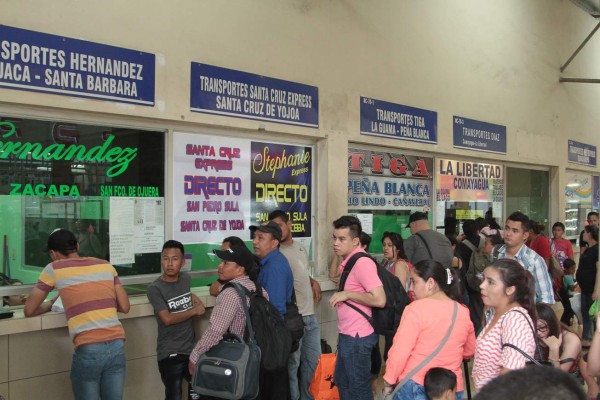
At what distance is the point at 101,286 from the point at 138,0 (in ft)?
7.77

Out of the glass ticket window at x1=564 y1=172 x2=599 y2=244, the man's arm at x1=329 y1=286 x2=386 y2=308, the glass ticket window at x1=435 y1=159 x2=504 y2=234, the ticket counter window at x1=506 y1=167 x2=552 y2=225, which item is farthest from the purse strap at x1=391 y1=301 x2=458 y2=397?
the glass ticket window at x1=564 y1=172 x2=599 y2=244

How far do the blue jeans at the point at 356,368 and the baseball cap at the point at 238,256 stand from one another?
843 millimetres

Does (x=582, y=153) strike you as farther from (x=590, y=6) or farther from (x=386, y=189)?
(x=386, y=189)

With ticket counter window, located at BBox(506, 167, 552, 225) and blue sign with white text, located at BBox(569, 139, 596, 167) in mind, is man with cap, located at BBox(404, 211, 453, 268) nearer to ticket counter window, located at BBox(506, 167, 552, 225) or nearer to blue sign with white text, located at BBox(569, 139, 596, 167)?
ticket counter window, located at BBox(506, 167, 552, 225)

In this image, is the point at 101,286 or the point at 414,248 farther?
the point at 414,248

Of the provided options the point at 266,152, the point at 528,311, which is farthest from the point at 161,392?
the point at 528,311

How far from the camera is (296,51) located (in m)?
5.92

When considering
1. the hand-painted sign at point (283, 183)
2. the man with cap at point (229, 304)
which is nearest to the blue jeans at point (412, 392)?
the man with cap at point (229, 304)

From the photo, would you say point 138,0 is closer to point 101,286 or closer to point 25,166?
point 25,166

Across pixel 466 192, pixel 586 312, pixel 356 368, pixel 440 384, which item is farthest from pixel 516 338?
pixel 466 192

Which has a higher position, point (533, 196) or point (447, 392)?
point (533, 196)

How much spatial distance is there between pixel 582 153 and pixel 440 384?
10278 millimetres

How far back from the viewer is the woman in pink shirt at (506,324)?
8.54 ft

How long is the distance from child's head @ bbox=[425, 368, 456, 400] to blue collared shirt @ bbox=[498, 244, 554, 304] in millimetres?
1557
